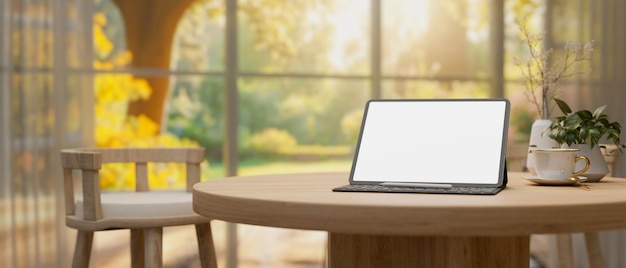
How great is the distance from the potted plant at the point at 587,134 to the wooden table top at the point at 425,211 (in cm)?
41

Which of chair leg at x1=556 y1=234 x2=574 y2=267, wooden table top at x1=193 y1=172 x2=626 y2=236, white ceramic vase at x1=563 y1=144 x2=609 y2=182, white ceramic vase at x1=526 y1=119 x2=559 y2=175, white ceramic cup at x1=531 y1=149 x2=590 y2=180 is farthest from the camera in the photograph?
chair leg at x1=556 y1=234 x2=574 y2=267

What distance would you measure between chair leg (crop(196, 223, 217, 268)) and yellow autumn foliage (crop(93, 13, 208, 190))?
180cm

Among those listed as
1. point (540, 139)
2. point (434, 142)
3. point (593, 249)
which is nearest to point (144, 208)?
point (434, 142)

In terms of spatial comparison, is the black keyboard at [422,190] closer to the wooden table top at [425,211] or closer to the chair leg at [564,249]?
the wooden table top at [425,211]

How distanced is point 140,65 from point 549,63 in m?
2.29

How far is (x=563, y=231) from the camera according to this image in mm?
1455

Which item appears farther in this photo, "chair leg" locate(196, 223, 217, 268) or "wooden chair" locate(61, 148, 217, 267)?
"chair leg" locate(196, 223, 217, 268)

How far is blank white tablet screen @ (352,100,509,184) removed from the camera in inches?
71.3

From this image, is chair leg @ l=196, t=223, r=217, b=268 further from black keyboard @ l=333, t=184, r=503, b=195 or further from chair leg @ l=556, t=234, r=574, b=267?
chair leg @ l=556, t=234, r=574, b=267

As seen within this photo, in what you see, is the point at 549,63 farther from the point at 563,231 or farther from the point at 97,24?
the point at 563,231

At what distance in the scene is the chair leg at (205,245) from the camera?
280 centimetres

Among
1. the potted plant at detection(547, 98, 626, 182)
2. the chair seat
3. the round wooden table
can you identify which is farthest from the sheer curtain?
the potted plant at detection(547, 98, 626, 182)

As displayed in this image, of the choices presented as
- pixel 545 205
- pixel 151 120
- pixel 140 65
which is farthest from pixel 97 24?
pixel 545 205

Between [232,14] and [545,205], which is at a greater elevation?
[232,14]
